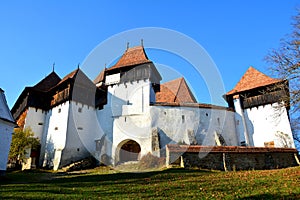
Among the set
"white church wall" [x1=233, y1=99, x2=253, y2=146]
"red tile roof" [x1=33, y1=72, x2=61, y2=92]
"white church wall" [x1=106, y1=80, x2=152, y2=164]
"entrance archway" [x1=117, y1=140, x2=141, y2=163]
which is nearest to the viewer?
"white church wall" [x1=106, y1=80, x2=152, y2=164]

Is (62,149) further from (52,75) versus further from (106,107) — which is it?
(52,75)

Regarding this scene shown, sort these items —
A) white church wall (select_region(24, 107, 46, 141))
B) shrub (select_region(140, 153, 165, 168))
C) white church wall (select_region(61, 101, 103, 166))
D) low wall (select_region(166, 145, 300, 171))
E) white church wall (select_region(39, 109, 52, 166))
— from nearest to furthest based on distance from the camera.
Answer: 1. low wall (select_region(166, 145, 300, 171))
2. shrub (select_region(140, 153, 165, 168))
3. white church wall (select_region(61, 101, 103, 166))
4. white church wall (select_region(39, 109, 52, 166))
5. white church wall (select_region(24, 107, 46, 141))

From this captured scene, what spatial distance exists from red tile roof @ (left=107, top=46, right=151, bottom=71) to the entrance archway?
25.8ft

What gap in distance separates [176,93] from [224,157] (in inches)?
461

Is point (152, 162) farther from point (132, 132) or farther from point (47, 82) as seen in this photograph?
point (47, 82)

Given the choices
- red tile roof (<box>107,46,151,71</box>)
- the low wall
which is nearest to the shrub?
the low wall

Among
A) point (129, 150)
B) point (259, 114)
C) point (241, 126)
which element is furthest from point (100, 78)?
point (259, 114)

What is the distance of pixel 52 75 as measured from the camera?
30156mm

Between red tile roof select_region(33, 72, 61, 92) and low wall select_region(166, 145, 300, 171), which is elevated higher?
red tile roof select_region(33, 72, 61, 92)

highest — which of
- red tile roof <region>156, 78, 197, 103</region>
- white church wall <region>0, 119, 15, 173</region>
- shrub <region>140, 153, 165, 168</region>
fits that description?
red tile roof <region>156, 78, 197, 103</region>

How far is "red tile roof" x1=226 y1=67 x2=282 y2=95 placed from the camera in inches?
990

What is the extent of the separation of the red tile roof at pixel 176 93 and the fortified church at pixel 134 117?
0.11 metres

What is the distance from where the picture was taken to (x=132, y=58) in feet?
84.3

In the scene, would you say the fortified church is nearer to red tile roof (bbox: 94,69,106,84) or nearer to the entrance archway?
the entrance archway
